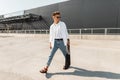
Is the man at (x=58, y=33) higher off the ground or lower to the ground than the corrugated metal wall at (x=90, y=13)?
lower

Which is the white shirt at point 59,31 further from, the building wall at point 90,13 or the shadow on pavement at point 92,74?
the building wall at point 90,13

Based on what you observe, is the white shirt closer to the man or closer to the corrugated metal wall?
the man

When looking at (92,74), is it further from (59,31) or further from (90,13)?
(90,13)

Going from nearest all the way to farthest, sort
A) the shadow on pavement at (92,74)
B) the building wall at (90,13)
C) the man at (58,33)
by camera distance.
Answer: the shadow on pavement at (92,74)
the man at (58,33)
the building wall at (90,13)

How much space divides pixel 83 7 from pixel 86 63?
73.0 feet

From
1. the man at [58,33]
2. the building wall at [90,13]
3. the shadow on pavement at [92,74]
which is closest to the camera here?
the shadow on pavement at [92,74]

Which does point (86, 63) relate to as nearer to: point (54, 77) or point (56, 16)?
point (54, 77)

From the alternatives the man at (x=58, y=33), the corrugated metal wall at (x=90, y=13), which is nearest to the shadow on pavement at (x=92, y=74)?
the man at (x=58, y=33)

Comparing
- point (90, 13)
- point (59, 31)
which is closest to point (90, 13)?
point (90, 13)

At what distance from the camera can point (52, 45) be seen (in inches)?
178

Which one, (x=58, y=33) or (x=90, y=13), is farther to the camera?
(x=90, y=13)

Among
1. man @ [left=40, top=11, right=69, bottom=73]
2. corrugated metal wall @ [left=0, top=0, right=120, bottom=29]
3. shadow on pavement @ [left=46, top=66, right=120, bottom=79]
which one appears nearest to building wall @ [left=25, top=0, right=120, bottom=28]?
corrugated metal wall @ [left=0, top=0, right=120, bottom=29]

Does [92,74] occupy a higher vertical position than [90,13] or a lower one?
lower

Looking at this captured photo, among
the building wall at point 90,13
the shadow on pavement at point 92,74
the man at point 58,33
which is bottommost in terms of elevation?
the shadow on pavement at point 92,74
